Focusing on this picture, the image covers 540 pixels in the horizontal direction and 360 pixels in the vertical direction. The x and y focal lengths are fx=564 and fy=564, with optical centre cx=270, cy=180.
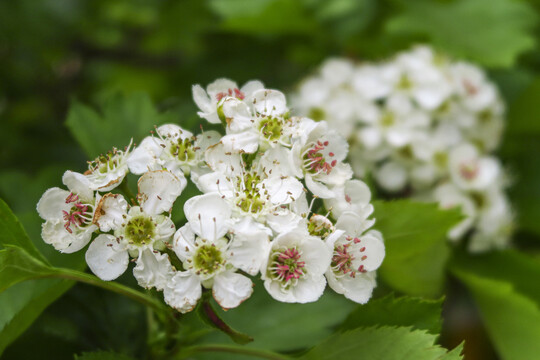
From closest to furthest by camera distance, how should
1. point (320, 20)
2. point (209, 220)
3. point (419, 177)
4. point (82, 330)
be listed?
point (209, 220) < point (82, 330) < point (419, 177) < point (320, 20)

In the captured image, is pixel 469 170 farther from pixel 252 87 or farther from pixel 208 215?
pixel 208 215

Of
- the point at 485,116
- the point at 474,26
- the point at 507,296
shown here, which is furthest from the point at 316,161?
the point at 474,26

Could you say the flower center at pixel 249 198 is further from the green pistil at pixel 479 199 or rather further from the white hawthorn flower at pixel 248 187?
the green pistil at pixel 479 199

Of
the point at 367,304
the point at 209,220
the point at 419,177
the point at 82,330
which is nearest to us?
the point at 209,220

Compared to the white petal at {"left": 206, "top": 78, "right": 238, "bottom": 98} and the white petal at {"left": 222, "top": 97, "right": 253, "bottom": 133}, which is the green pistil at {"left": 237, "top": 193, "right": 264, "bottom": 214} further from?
the white petal at {"left": 206, "top": 78, "right": 238, "bottom": 98}

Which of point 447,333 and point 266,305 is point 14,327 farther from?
point 447,333

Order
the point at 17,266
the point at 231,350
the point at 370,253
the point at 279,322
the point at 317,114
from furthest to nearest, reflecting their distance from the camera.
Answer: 1. the point at 317,114
2. the point at 279,322
3. the point at 231,350
4. the point at 370,253
5. the point at 17,266

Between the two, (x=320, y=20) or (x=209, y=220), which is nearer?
(x=209, y=220)

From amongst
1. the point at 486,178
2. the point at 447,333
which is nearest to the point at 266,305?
the point at 486,178
